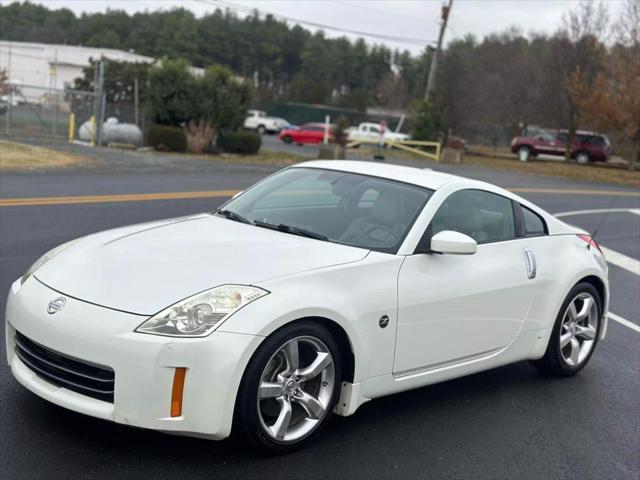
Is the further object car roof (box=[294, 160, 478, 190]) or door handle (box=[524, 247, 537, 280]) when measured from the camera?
door handle (box=[524, 247, 537, 280])

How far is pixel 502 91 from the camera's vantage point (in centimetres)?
5147

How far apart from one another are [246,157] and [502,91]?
27.9 m

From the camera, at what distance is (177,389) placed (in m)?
3.66

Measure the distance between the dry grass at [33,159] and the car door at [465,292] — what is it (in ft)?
50.0

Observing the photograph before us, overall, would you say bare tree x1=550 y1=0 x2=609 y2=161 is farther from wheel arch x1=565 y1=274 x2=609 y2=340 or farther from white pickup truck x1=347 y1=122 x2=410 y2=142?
wheel arch x1=565 y1=274 x2=609 y2=340

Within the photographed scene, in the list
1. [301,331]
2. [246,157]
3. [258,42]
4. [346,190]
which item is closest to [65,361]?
[301,331]

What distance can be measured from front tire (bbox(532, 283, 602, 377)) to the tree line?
26.4 meters

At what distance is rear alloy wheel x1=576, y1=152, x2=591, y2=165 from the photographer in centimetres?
4275

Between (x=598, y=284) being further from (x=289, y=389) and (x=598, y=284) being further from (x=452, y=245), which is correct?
(x=289, y=389)

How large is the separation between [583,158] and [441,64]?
15.7 metres

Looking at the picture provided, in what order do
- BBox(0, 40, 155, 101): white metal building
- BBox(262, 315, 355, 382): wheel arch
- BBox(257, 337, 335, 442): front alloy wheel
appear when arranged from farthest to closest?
1. BBox(0, 40, 155, 101): white metal building
2. BBox(262, 315, 355, 382): wheel arch
3. BBox(257, 337, 335, 442): front alloy wheel

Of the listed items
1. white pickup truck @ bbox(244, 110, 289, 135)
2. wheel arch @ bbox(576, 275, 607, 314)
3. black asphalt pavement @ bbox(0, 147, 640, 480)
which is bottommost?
white pickup truck @ bbox(244, 110, 289, 135)

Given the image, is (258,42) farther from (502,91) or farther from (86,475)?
(86,475)

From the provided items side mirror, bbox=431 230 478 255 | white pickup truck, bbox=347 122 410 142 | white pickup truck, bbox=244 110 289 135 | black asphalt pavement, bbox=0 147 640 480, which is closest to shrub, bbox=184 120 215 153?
white pickup truck, bbox=347 122 410 142
